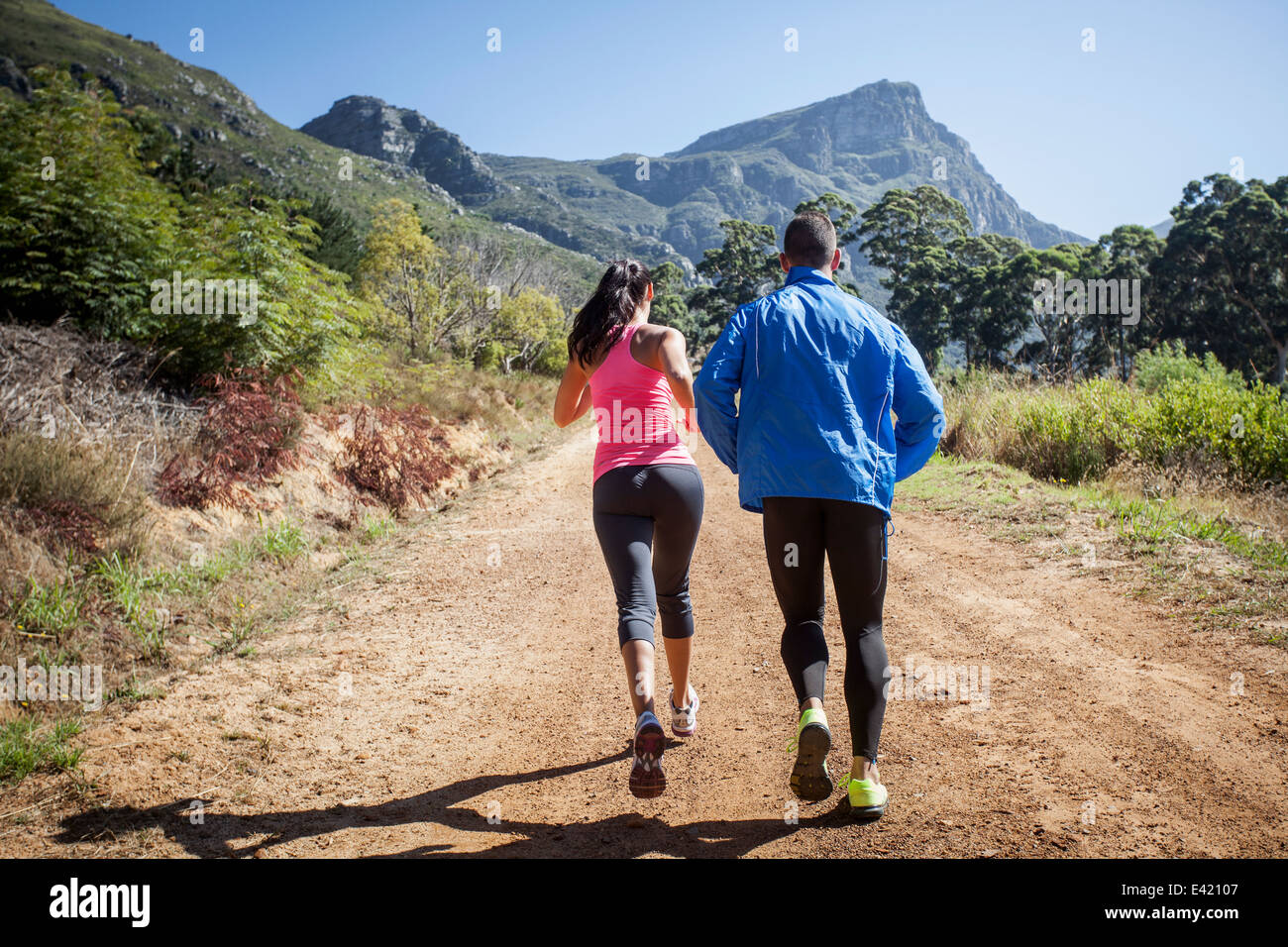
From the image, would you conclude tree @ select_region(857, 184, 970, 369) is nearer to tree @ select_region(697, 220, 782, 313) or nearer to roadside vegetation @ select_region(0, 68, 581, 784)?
tree @ select_region(697, 220, 782, 313)

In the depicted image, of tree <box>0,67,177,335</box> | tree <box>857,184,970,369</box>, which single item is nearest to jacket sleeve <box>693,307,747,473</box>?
tree <box>0,67,177,335</box>

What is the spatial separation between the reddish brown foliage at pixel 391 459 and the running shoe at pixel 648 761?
913cm

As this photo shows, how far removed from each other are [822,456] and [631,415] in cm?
88

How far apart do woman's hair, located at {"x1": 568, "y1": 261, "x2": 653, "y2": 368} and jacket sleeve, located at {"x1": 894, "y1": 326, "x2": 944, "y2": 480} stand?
1.13 metres

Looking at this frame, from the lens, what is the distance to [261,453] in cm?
973

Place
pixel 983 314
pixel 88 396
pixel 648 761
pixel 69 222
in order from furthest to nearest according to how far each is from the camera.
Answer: pixel 983 314 < pixel 69 222 < pixel 88 396 < pixel 648 761

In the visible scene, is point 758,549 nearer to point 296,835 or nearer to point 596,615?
point 596,615

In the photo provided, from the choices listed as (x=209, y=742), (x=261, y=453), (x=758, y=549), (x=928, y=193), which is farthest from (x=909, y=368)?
(x=928, y=193)

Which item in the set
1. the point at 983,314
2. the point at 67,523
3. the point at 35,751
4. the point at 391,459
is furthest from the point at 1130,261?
the point at 35,751

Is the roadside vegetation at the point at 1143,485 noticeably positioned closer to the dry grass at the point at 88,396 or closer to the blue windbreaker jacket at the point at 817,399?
the blue windbreaker jacket at the point at 817,399

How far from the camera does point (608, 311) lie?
131 inches

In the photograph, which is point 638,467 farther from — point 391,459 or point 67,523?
point 391,459

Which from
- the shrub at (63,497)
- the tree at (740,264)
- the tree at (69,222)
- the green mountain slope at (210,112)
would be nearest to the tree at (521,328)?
the tree at (740,264)

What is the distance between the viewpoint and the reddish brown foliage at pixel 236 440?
27.6 ft
